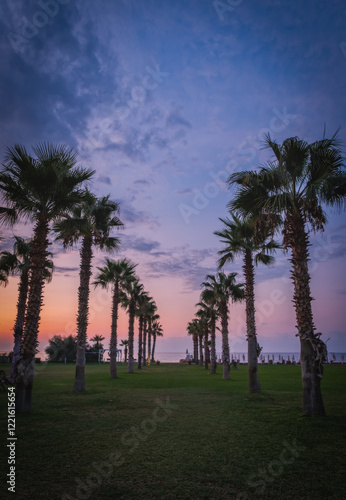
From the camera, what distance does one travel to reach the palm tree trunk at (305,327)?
31.1 ft

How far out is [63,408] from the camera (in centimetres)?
1174

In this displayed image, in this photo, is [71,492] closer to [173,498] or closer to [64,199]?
[173,498]

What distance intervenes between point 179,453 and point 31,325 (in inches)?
278

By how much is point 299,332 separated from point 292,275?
6.53ft

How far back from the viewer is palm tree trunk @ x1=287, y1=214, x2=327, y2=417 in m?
9.48

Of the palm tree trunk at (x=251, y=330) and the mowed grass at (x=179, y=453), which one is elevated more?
the palm tree trunk at (x=251, y=330)

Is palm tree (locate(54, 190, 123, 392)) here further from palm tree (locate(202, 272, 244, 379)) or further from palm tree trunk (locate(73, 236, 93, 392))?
palm tree (locate(202, 272, 244, 379))

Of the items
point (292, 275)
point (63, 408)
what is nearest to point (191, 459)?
point (292, 275)

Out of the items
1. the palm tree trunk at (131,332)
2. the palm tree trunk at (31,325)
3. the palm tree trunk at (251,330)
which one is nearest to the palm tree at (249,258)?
the palm tree trunk at (251,330)

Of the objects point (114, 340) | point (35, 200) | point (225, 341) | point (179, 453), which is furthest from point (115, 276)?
point (179, 453)

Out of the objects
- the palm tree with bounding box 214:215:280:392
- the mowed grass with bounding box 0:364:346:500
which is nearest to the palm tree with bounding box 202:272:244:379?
the palm tree with bounding box 214:215:280:392

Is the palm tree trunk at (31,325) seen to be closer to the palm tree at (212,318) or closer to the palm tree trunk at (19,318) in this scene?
the palm tree trunk at (19,318)

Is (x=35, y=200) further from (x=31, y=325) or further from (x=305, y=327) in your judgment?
(x=305, y=327)

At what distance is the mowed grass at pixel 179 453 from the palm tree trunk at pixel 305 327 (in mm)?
632
